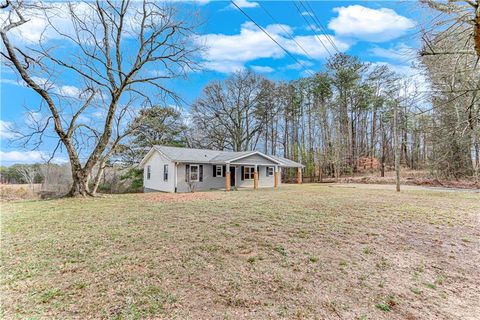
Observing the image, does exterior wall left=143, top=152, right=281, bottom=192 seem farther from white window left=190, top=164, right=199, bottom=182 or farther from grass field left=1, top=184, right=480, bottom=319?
grass field left=1, top=184, right=480, bottom=319

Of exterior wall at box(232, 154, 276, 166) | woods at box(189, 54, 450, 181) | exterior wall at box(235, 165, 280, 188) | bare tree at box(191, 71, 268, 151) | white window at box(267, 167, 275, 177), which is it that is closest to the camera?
exterior wall at box(232, 154, 276, 166)

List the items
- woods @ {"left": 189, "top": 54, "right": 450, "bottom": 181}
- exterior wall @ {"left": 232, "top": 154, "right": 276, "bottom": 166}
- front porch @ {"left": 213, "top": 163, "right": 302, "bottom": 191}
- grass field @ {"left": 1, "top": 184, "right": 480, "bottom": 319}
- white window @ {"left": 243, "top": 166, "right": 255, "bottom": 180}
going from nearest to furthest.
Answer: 1. grass field @ {"left": 1, "top": 184, "right": 480, "bottom": 319}
2. exterior wall @ {"left": 232, "top": 154, "right": 276, "bottom": 166}
3. front porch @ {"left": 213, "top": 163, "right": 302, "bottom": 191}
4. white window @ {"left": 243, "top": 166, "right": 255, "bottom": 180}
5. woods @ {"left": 189, "top": 54, "right": 450, "bottom": 181}

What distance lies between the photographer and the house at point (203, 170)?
17.0 m

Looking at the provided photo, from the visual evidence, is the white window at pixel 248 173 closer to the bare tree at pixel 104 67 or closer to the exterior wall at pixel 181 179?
the exterior wall at pixel 181 179

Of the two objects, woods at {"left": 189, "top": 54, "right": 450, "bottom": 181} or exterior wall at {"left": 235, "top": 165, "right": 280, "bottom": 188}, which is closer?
exterior wall at {"left": 235, "top": 165, "right": 280, "bottom": 188}

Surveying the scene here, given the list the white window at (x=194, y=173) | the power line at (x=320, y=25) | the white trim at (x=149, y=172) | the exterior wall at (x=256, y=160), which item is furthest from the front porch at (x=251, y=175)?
the power line at (x=320, y=25)

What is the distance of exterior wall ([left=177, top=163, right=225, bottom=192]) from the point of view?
1697 cm

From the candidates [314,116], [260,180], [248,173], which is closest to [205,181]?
[248,173]

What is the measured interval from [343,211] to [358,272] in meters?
4.16

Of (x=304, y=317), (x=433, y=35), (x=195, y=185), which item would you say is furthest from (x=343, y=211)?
(x=195, y=185)

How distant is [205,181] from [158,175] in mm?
3708

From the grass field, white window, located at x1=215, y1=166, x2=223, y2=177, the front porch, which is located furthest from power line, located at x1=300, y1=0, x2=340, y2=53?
white window, located at x1=215, y1=166, x2=223, y2=177

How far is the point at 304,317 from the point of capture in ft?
7.86

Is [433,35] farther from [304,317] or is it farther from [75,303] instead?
[75,303]
